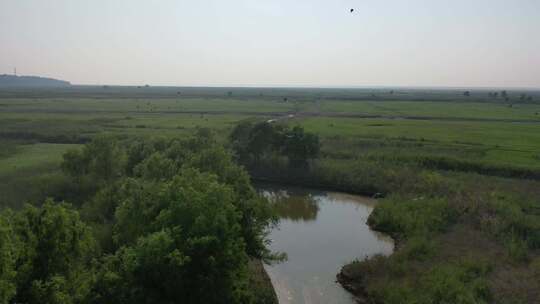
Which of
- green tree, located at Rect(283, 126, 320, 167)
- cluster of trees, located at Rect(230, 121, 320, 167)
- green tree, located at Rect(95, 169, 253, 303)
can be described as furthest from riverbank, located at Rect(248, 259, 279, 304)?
cluster of trees, located at Rect(230, 121, 320, 167)

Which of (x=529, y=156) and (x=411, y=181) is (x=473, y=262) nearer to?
(x=411, y=181)

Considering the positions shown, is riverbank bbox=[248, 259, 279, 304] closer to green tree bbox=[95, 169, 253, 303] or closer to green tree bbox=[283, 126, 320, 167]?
green tree bbox=[95, 169, 253, 303]

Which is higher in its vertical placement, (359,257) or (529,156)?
(529,156)

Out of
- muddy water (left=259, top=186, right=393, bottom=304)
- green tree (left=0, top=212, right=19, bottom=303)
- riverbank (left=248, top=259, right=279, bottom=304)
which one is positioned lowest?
muddy water (left=259, top=186, right=393, bottom=304)

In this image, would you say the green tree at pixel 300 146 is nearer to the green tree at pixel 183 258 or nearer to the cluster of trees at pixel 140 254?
the cluster of trees at pixel 140 254

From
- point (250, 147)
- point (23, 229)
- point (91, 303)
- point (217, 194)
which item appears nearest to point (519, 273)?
point (217, 194)
